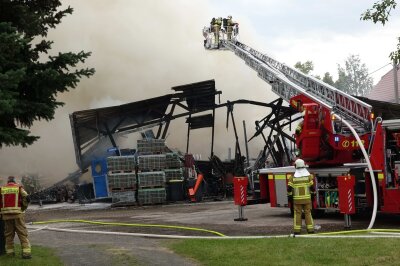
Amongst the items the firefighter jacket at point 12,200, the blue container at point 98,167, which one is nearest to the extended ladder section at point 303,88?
the blue container at point 98,167

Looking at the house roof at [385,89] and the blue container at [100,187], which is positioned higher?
the house roof at [385,89]

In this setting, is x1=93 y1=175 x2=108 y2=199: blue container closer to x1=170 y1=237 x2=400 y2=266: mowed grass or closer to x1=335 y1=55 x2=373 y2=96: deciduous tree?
x1=170 y1=237 x2=400 y2=266: mowed grass

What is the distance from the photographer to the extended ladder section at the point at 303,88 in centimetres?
1266

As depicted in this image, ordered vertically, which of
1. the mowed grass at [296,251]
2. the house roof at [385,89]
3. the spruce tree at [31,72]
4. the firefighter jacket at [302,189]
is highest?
the house roof at [385,89]

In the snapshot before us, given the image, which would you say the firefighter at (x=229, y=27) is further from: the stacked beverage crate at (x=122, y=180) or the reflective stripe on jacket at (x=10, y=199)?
the reflective stripe on jacket at (x=10, y=199)

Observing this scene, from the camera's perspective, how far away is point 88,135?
835 inches

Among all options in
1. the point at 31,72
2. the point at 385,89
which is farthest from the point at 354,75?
the point at 31,72

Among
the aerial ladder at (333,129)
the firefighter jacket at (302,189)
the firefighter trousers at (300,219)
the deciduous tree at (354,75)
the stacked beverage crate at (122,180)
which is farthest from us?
the deciduous tree at (354,75)

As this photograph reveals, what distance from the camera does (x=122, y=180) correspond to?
18688 mm

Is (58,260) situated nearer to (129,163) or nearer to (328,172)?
(328,172)

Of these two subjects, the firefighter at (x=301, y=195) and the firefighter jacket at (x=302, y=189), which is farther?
the firefighter jacket at (x=302, y=189)

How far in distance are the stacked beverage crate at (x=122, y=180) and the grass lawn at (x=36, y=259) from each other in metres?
9.55

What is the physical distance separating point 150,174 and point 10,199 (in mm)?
10540

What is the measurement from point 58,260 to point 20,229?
884mm
